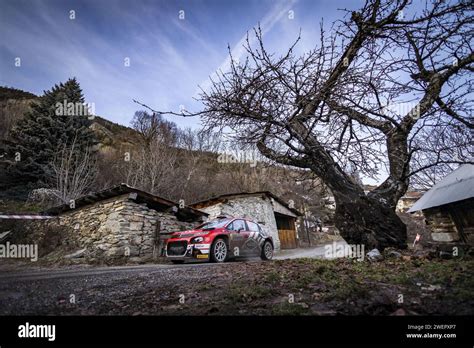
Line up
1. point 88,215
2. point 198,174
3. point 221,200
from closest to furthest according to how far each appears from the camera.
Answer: point 88,215 → point 221,200 → point 198,174

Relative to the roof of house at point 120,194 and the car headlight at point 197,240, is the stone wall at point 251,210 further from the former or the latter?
the car headlight at point 197,240

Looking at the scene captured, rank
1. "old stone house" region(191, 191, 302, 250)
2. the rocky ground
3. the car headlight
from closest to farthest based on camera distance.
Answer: the rocky ground → the car headlight → "old stone house" region(191, 191, 302, 250)

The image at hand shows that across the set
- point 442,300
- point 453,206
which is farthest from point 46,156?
point 453,206

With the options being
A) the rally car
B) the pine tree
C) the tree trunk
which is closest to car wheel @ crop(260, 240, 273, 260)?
the rally car

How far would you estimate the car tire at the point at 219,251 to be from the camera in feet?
25.6

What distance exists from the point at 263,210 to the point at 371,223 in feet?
43.6

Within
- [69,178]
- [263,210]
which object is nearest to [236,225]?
[263,210]

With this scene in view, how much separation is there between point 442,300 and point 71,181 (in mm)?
17395

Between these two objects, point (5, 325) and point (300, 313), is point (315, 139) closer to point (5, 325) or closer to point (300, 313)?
point (300, 313)

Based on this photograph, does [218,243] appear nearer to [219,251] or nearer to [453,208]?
[219,251]

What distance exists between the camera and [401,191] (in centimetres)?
476

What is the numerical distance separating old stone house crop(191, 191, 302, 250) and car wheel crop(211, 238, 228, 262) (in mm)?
6176

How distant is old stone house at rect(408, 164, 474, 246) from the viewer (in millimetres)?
7972

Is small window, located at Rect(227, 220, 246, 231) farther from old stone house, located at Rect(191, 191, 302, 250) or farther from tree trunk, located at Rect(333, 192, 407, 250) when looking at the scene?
old stone house, located at Rect(191, 191, 302, 250)
